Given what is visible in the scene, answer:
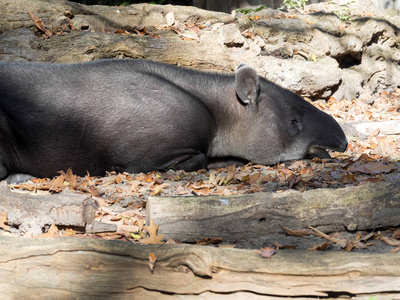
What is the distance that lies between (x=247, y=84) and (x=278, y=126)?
0.68 m

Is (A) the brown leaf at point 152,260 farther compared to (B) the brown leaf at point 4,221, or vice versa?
(B) the brown leaf at point 4,221

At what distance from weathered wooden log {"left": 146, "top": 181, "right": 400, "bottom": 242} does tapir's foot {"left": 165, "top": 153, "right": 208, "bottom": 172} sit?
2.27 metres

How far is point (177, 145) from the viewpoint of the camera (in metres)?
5.64

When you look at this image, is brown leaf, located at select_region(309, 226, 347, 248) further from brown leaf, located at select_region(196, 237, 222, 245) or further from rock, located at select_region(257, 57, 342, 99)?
rock, located at select_region(257, 57, 342, 99)

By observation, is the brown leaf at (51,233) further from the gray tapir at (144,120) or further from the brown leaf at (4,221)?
the gray tapir at (144,120)

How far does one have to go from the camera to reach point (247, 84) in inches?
242

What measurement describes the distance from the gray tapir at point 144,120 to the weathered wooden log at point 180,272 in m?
2.61

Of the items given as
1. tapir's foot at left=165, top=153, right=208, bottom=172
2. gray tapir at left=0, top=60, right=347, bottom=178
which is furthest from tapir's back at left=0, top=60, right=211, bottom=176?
tapir's foot at left=165, top=153, right=208, bottom=172

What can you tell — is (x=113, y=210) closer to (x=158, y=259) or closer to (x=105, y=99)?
(x=158, y=259)

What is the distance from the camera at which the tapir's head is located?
6211mm

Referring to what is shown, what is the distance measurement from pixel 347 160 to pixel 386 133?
1.88 metres

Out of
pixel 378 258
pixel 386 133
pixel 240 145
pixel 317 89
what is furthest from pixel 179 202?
pixel 317 89

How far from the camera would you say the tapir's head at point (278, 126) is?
20.4 feet

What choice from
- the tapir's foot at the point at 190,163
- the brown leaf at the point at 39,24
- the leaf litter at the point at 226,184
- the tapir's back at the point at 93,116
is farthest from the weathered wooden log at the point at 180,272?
the brown leaf at the point at 39,24
